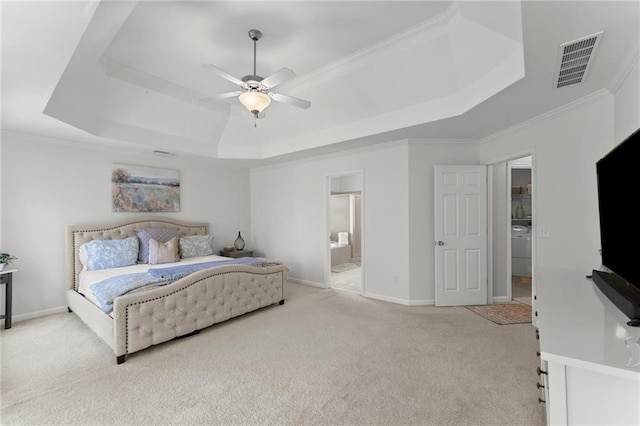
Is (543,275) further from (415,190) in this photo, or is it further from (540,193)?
(415,190)

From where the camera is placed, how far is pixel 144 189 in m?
4.70

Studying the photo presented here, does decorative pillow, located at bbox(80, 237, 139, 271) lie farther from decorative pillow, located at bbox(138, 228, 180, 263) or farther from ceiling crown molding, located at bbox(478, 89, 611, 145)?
ceiling crown molding, located at bbox(478, 89, 611, 145)

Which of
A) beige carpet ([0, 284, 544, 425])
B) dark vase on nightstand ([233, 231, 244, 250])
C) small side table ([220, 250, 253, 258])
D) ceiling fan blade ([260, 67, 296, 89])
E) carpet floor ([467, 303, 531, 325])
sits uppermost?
ceiling fan blade ([260, 67, 296, 89])

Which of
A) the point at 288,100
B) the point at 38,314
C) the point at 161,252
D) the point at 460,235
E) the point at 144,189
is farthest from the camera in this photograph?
the point at 144,189

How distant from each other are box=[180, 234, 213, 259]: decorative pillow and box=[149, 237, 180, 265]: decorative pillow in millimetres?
273

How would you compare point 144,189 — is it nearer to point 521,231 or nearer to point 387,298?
point 387,298

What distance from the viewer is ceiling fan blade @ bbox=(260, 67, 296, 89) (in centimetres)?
220

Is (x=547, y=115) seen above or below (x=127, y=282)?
above

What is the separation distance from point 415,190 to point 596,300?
2.66 m

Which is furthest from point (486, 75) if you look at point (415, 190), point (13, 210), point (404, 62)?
point (13, 210)

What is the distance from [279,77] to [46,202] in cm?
367

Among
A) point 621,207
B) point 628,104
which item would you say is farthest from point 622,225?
point 628,104

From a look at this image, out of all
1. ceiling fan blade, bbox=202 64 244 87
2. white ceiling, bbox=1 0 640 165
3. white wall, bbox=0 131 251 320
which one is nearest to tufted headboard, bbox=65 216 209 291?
white wall, bbox=0 131 251 320

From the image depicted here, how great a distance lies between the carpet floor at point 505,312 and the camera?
3.47 meters
